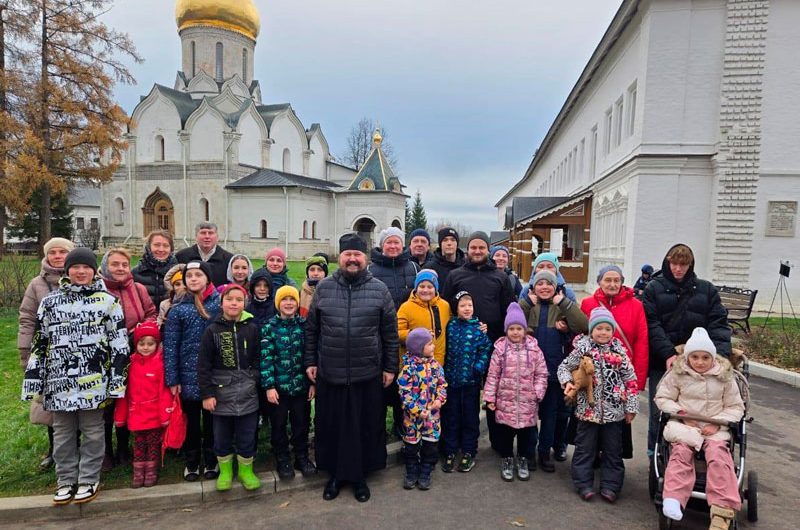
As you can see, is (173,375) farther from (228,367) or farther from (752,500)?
(752,500)

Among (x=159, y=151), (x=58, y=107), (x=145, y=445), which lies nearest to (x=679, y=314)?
(x=145, y=445)

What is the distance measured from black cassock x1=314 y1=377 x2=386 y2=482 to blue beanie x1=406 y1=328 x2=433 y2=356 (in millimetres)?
404

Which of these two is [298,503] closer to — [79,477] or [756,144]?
[79,477]

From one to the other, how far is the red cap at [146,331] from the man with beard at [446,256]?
275cm

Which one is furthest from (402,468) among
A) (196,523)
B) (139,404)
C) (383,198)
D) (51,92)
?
(383,198)

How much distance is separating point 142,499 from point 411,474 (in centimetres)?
213

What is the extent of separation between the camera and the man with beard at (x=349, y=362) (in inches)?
152

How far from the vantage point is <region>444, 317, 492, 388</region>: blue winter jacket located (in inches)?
170

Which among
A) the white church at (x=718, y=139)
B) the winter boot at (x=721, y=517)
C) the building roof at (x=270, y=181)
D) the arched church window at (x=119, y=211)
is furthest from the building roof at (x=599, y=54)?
the arched church window at (x=119, y=211)

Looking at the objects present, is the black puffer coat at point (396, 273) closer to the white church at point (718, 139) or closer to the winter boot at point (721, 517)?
the winter boot at point (721, 517)

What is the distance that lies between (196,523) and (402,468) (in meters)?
1.82

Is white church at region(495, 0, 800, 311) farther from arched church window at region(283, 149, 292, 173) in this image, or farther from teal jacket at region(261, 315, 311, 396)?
arched church window at region(283, 149, 292, 173)

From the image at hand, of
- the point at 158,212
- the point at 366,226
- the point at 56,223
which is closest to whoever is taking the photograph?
the point at 56,223

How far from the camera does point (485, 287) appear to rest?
15.0 ft
